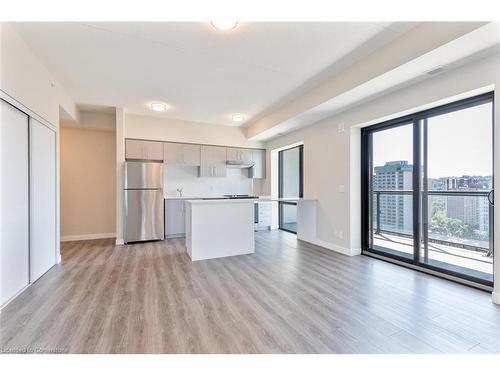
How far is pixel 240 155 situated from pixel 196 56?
3.50 m

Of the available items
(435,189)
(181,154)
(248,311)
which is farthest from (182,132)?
(435,189)

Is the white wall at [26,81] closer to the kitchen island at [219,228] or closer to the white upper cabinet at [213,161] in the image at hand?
the kitchen island at [219,228]

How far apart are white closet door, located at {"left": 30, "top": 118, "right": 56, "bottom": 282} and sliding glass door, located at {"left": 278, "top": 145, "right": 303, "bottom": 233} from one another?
14.2 ft

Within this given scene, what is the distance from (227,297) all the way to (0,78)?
3.01 meters

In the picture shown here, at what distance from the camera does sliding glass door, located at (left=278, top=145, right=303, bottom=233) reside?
5660 mm

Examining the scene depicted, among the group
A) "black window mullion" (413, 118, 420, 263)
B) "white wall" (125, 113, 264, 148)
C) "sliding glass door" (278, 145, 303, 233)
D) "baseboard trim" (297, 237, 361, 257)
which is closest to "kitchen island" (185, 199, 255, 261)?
"baseboard trim" (297, 237, 361, 257)

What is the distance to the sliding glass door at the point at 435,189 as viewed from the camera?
2.64 m

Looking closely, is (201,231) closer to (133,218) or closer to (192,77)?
(133,218)

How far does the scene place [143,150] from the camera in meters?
5.14

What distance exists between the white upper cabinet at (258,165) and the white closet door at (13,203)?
4599 mm

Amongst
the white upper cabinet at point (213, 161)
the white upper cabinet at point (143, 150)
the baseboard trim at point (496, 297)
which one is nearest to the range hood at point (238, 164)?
the white upper cabinet at point (213, 161)

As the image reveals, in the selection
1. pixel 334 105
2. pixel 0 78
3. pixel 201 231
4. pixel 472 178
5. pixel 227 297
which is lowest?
pixel 227 297

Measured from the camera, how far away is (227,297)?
2.43 meters
